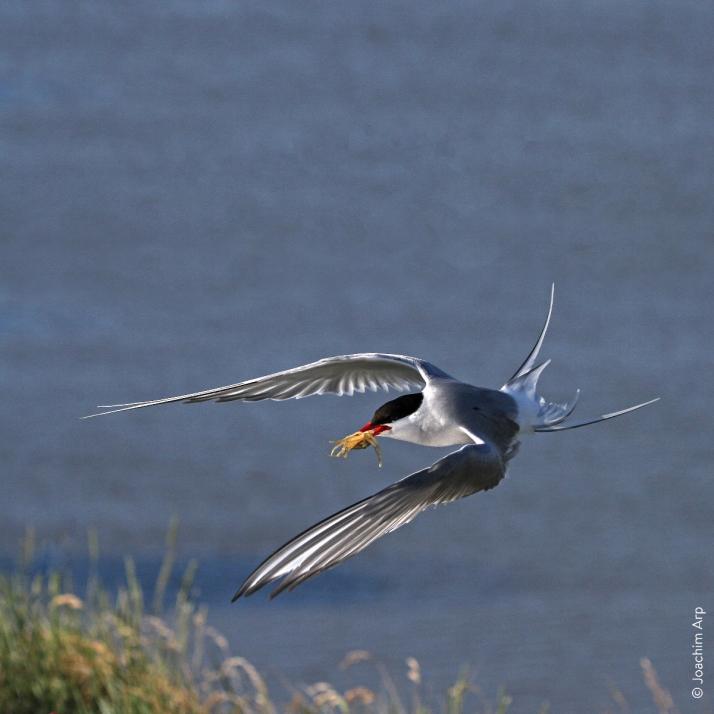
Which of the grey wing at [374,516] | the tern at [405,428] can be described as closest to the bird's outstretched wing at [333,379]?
the tern at [405,428]

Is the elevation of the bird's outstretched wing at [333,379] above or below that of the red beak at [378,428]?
above

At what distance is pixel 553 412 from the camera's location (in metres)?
3.63

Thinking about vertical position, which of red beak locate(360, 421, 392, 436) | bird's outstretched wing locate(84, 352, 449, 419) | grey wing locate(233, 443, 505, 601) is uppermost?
bird's outstretched wing locate(84, 352, 449, 419)

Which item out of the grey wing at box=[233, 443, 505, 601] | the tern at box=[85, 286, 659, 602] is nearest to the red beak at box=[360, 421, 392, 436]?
the tern at box=[85, 286, 659, 602]

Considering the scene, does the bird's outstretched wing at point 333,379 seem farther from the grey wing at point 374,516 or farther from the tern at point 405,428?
the grey wing at point 374,516

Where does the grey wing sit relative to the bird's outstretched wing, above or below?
below

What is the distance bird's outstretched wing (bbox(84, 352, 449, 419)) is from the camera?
11.6 feet

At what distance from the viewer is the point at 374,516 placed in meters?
2.72

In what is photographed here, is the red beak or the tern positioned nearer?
the tern

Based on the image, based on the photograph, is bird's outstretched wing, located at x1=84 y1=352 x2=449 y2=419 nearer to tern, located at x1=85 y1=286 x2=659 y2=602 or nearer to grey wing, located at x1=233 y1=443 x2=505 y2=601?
tern, located at x1=85 y1=286 x2=659 y2=602

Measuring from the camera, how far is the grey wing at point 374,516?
255 centimetres

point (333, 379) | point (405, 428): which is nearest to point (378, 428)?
point (405, 428)

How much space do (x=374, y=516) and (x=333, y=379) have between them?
1270 millimetres

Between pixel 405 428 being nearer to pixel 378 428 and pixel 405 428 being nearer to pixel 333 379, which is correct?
pixel 378 428
